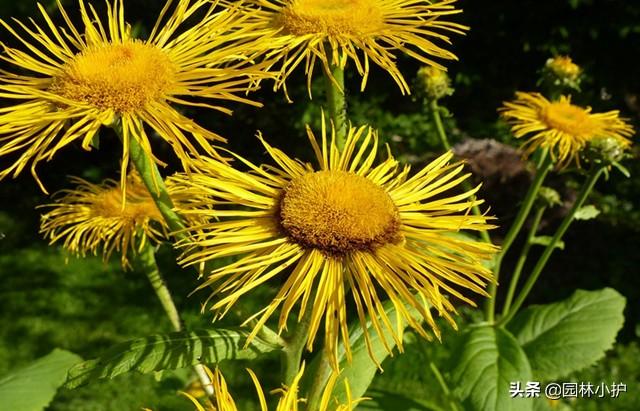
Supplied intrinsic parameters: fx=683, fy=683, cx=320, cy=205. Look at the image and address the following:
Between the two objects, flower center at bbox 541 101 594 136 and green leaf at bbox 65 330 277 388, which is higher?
flower center at bbox 541 101 594 136

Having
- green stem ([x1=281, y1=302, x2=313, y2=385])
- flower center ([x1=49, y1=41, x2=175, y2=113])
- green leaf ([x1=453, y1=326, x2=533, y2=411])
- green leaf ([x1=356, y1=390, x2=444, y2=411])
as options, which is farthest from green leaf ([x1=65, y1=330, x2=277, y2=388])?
green leaf ([x1=356, y1=390, x2=444, y2=411])

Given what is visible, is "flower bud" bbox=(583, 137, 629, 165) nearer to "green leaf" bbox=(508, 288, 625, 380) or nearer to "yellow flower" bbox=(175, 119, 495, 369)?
"green leaf" bbox=(508, 288, 625, 380)

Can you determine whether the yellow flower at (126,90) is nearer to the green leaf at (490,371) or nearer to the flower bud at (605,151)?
the green leaf at (490,371)

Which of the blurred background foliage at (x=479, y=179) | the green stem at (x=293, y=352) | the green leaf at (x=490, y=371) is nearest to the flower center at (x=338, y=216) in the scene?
the green stem at (x=293, y=352)

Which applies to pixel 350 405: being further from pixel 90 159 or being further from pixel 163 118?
pixel 90 159

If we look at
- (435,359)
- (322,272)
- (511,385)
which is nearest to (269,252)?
(322,272)

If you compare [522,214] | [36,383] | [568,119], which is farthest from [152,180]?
[568,119]

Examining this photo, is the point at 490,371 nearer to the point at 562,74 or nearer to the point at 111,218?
the point at 111,218
